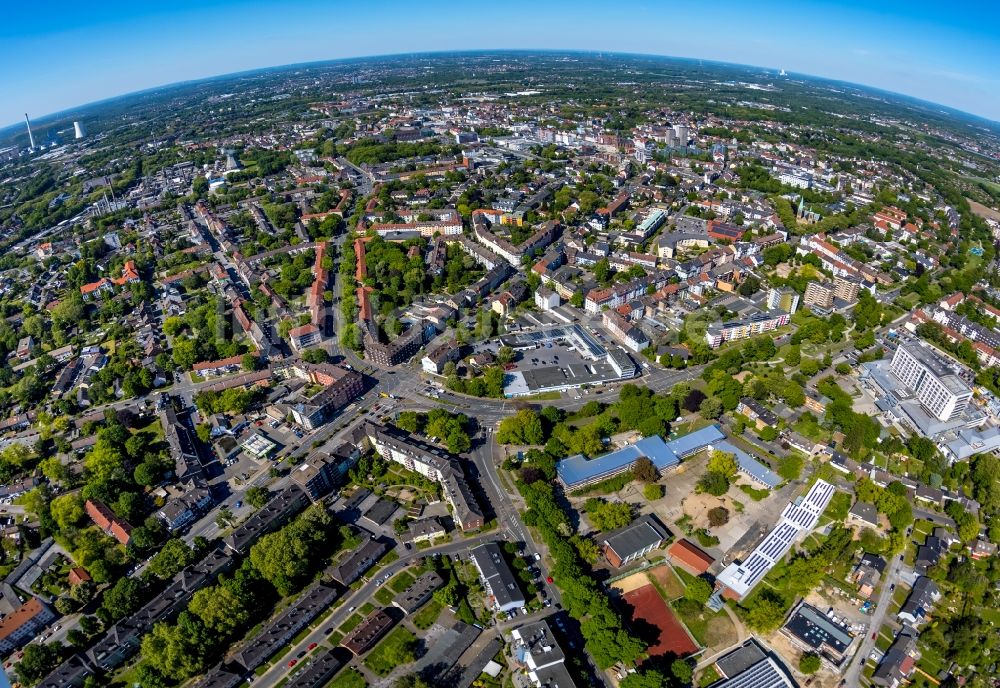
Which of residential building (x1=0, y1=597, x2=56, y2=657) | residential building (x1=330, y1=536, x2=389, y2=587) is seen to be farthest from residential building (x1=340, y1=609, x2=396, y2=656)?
residential building (x1=0, y1=597, x2=56, y2=657)

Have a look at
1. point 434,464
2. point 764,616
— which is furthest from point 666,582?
point 434,464

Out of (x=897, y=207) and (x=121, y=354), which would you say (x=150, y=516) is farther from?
(x=897, y=207)

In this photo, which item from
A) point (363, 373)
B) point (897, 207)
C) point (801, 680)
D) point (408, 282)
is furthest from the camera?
point (897, 207)

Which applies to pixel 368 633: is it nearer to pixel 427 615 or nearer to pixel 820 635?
pixel 427 615

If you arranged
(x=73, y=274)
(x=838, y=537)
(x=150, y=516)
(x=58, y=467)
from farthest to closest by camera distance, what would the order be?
(x=73, y=274)
(x=58, y=467)
(x=150, y=516)
(x=838, y=537)

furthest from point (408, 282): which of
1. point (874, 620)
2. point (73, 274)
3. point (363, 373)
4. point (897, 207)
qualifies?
point (897, 207)

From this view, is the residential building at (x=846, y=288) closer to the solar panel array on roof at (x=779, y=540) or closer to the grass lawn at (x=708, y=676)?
the solar panel array on roof at (x=779, y=540)
